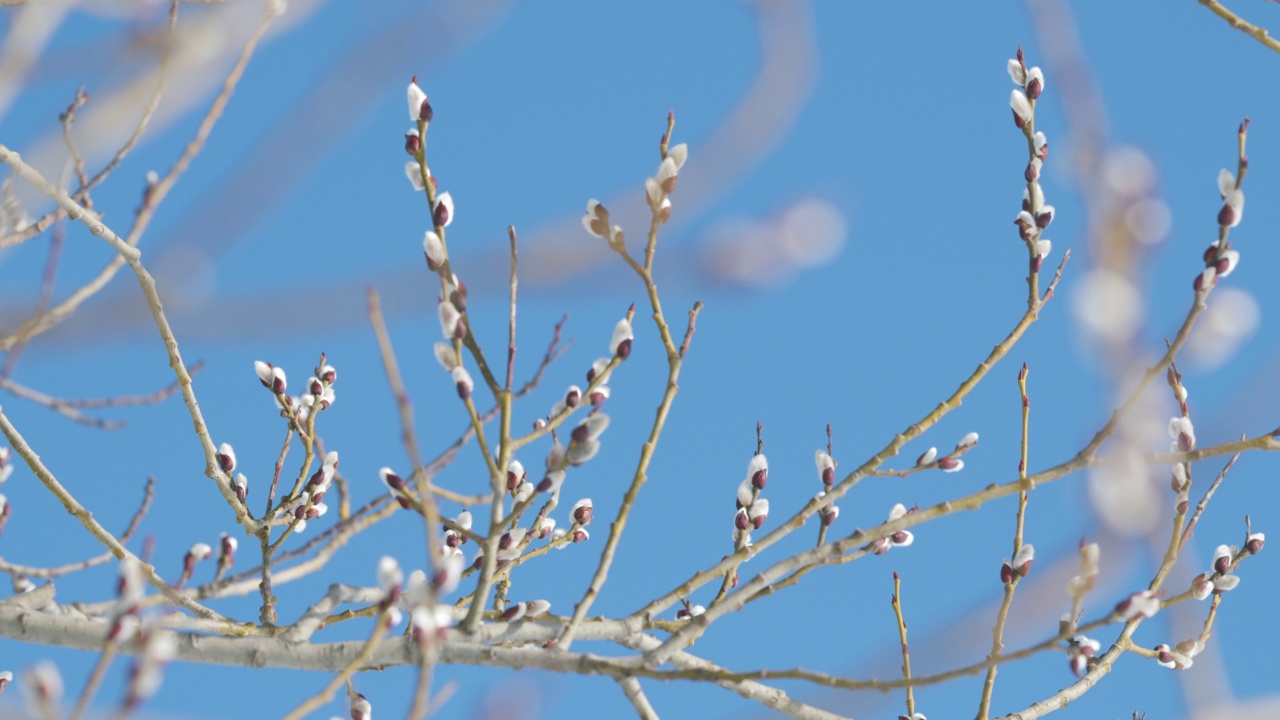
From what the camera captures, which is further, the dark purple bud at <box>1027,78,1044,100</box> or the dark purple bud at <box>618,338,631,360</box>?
the dark purple bud at <box>1027,78,1044,100</box>

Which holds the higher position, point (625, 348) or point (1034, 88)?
point (1034, 88)

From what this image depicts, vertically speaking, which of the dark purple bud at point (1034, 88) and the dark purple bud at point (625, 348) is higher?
the dark purple bud at point (1034, 88)

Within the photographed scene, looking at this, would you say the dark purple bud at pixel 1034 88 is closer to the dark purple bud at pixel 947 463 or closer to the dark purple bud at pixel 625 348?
the dark purple bud at pixel 947 463

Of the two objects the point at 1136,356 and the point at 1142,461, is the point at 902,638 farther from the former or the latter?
the point at 1136,356

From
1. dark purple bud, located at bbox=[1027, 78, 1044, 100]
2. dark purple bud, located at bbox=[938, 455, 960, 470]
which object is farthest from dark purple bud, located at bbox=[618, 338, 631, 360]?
dark purple bud, located at bbox=[1027, 78, 1044, 100]

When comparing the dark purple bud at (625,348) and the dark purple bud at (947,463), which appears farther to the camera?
the dark purple bud at (947,463)

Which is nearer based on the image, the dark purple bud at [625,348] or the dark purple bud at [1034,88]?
the dark purple bud at [625,348]

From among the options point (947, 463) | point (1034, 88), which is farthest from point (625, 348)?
point (1034, 88)

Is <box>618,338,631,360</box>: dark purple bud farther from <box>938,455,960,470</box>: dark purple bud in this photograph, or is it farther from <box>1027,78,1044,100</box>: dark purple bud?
<box>1027,78,1044,100</box>: dark purple bud

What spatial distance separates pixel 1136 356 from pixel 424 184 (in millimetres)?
1597

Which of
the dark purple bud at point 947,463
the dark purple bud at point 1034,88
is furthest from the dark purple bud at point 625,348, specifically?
the dark purple bud at point 1034,88

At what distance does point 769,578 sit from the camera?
7.86ft

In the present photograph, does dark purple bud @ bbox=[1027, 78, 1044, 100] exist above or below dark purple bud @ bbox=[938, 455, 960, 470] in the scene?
above

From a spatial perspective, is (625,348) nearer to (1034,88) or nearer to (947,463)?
(947,463)
